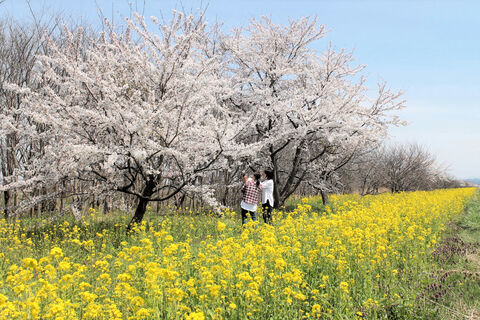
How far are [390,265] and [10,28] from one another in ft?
45.8

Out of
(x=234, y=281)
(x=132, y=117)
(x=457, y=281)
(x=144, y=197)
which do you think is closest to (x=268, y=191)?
(x=144, y=197)

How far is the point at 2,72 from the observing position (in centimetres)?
1157

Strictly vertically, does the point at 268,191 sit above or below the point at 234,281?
above

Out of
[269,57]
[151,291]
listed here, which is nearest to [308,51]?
[269,57]

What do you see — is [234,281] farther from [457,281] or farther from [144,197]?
[144,197]

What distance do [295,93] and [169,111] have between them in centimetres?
649

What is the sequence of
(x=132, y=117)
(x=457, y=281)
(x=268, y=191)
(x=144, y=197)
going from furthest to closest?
1. (x=268, y=191)
2. (x=144, y=197)
3. (x=132, y=117)
4. (x=457, y=281)

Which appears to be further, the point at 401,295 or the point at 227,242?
the point at 227,242

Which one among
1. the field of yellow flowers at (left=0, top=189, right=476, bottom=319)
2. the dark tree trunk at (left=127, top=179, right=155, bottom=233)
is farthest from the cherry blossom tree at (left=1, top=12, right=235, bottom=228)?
the field of yellow flowers at (left=0, top=189, right=476, bottom=319)

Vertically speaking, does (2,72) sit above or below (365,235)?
above

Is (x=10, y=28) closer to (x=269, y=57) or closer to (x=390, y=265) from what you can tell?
(x=269, y=57)

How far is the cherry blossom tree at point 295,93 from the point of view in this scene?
1344 centimetres

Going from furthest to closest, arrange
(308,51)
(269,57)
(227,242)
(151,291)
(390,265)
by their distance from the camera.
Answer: (308,51), (269,57), (390,265), (227,242), (151,291)

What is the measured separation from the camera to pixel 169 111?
8.70 meters
